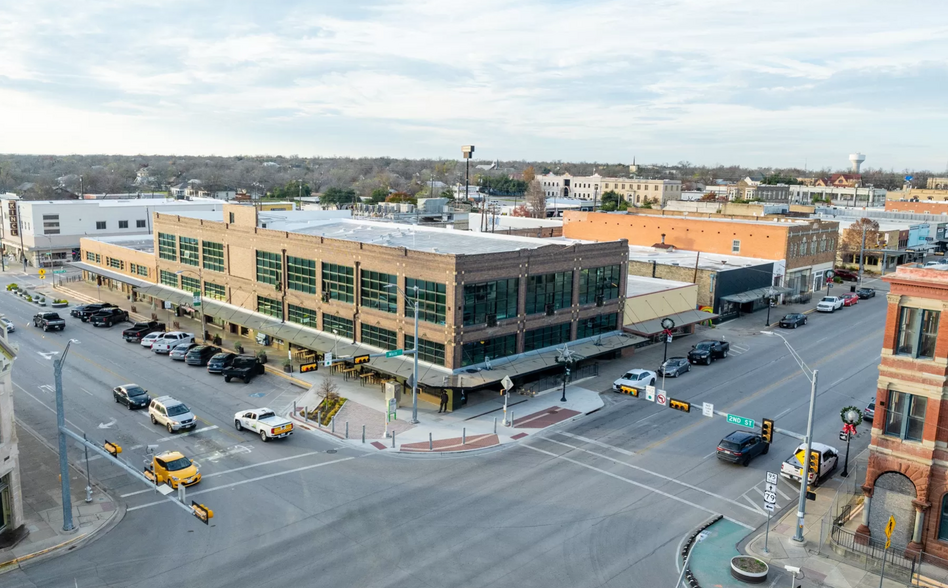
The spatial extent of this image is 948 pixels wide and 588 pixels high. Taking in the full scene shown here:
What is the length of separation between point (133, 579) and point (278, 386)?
23.6 m

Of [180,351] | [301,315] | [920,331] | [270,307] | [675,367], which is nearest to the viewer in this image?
[920,331]

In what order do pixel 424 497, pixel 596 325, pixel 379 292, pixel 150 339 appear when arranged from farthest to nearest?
pixel 150 339, pixel 596 325, pixel 379 292, pixel 424 497

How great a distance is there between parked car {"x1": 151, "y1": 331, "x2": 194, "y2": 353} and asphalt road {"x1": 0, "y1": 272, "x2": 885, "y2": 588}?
603 cm

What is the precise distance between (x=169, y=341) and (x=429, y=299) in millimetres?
24556

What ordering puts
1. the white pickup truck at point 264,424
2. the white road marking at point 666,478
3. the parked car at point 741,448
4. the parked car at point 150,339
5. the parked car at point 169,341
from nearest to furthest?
the white road marking at point 666,478 < the parked car at point 741,448 < the white pickup truck at point 264,424 < the parked car at point 169,341 < the parked car at point 150,339

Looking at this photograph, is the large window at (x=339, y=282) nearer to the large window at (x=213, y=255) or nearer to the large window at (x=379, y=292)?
the large window at (x=379, y=292)

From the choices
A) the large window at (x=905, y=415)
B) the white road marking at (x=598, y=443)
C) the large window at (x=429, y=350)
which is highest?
the large window at (x=905, y=415)

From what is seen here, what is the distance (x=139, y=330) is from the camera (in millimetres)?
60156

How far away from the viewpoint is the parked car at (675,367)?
49541mm

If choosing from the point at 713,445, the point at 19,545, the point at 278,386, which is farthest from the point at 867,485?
the point at 278,386

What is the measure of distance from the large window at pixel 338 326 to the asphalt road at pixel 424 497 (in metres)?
5.33

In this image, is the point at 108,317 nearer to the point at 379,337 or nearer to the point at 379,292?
the point at 379,337

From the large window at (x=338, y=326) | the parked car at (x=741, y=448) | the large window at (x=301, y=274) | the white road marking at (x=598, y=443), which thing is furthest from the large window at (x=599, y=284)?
the large window at (x=301, y=274)

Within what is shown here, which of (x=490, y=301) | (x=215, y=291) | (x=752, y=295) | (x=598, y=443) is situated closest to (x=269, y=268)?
(x=215, y=291)
